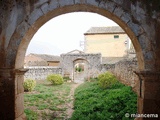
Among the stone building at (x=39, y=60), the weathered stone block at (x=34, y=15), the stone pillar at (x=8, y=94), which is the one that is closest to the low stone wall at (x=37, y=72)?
the stone building at (x=39, y=60)

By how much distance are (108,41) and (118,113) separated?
23.0m

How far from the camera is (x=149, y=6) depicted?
3738 mm

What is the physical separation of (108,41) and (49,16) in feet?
82.8

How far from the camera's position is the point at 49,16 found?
3.99 meters

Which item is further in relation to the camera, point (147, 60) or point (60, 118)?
point (60, 118)

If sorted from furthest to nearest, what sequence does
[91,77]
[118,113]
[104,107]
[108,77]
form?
[91,77], [108,77], [104,107], [118,113]

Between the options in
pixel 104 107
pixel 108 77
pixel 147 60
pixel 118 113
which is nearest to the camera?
pixel 147 60

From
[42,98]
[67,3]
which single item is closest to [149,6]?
[67,3]

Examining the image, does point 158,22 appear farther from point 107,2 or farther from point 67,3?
point 67,3

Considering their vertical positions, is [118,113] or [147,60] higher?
[147,60]

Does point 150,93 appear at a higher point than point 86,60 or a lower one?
lower

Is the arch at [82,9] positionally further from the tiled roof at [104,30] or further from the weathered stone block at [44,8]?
the tiled roof at [104,30]

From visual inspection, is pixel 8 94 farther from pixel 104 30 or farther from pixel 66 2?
pixel 104 30

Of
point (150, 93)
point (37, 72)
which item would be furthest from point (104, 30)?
point (150, 93)
